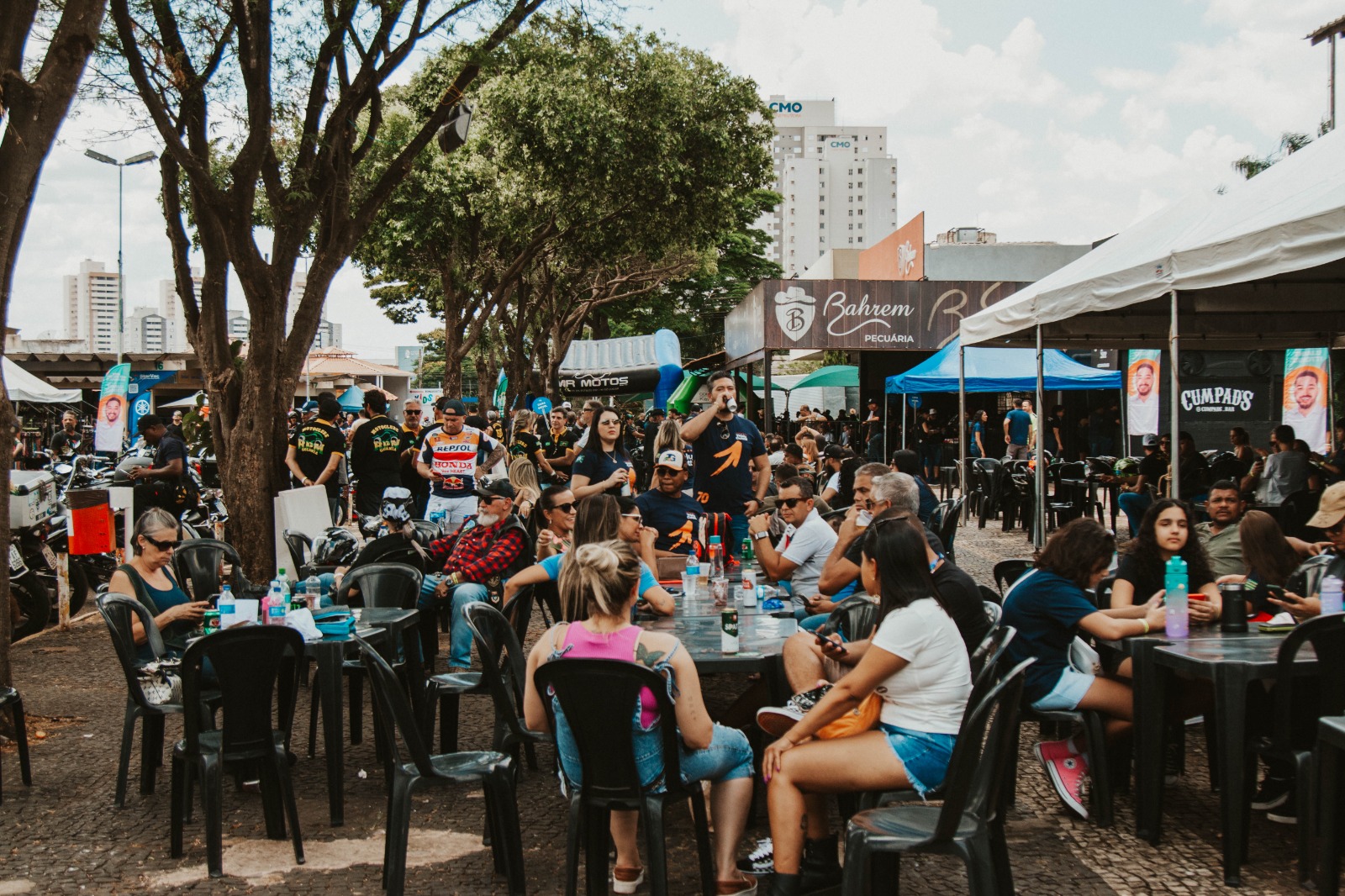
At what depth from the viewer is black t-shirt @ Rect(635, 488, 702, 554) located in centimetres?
698

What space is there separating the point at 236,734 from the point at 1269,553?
16.0 feet

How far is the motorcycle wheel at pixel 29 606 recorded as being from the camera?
29.2 feet

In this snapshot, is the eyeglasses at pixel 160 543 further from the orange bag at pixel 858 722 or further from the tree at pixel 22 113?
the orange bag at pixel 858 722

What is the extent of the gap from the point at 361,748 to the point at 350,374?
1779 inches

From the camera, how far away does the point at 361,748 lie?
6.05m

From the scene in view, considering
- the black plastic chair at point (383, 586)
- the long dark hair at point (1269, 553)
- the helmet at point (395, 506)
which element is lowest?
the black plastic chair at point (383, 586)

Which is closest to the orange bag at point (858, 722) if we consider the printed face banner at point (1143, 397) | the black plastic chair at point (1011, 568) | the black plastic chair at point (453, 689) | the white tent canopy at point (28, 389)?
the black plastic chair at point (453, 689)

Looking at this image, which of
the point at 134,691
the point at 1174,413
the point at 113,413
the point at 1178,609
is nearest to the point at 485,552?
the point at 134,691

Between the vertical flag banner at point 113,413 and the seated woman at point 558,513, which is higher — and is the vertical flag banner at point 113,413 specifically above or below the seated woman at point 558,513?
above

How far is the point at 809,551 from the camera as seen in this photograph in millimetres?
6445

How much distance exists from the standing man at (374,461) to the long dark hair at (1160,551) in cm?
663

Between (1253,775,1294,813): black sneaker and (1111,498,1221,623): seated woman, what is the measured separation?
0.82 metres

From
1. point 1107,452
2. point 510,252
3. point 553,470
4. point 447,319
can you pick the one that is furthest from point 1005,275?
point 553,470

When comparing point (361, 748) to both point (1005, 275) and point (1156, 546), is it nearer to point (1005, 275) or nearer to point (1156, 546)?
point (1156, 546)
